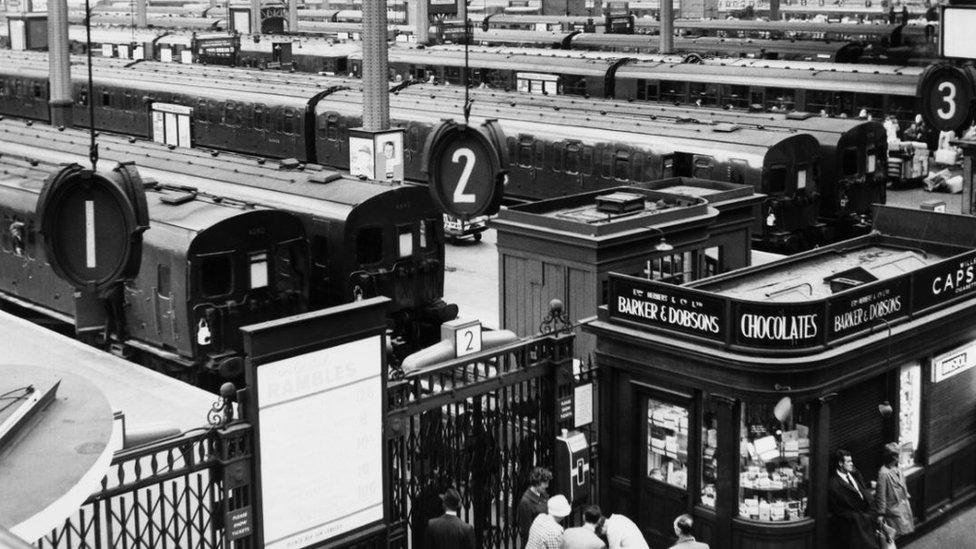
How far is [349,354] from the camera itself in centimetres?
979

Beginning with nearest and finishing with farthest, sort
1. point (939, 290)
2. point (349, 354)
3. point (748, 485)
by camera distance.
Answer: point (349, 354) → point (748, 485) → point (939, 290)

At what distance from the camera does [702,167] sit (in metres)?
25.1

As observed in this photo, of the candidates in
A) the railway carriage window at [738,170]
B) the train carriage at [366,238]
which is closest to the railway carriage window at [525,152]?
the railway carriage window at [738,170]

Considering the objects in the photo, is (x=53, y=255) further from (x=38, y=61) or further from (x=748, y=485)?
(x=38, y=61)

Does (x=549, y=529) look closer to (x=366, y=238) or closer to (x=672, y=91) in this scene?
(x=366, y=238)

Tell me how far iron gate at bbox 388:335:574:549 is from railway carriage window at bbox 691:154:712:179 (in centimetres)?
1322

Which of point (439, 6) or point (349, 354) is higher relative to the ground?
point (439, 6)

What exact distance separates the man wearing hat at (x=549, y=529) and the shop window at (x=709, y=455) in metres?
1.61

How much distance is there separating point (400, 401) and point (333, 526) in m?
1.22

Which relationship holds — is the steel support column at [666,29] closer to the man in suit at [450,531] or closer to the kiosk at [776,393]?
the kiosk at [776,393]

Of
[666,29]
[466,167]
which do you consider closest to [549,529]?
[466,167]

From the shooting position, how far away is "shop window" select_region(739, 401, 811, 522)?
11211 millimetres

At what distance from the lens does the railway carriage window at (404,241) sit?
1959 cm

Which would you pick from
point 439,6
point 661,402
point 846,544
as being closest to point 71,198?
point 661,402
